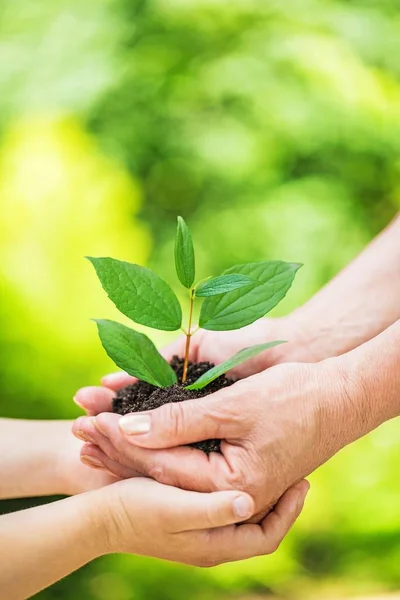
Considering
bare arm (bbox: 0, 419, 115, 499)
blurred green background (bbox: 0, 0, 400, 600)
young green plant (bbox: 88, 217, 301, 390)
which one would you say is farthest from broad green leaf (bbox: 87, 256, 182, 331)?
blurred green background (bbox: 0, 0, 400, 600)

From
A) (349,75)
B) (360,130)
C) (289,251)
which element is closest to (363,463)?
(289,251)

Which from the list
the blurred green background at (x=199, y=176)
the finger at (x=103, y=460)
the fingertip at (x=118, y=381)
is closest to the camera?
the finger at (x=103, y=460)

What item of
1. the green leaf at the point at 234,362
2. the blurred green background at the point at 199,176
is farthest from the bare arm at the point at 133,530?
the blurred green background at the point at 199,176

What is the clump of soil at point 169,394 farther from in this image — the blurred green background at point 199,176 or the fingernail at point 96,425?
the blurred green background at point 199,176

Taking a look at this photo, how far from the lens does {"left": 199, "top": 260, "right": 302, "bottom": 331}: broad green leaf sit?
843mm

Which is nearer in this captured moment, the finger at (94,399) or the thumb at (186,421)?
the thumb at (186,421)

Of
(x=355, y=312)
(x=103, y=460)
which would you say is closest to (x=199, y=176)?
(x=355, y=312)

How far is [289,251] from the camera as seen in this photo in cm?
152

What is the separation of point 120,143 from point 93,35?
26cm

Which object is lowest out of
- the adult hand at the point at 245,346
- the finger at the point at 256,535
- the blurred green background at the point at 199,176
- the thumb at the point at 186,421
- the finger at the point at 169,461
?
the finger at the point at 256,535

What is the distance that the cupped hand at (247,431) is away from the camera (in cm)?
79

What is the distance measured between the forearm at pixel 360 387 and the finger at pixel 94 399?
29cm

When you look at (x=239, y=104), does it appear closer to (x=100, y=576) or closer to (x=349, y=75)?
(x=349, y=75)

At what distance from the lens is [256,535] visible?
83cm
